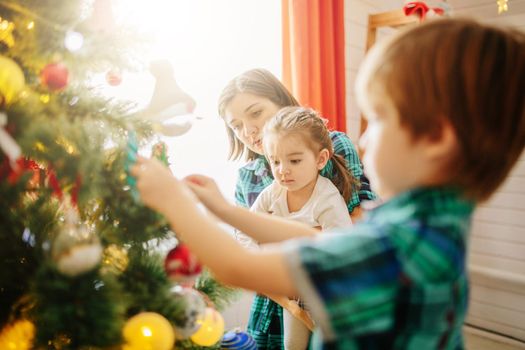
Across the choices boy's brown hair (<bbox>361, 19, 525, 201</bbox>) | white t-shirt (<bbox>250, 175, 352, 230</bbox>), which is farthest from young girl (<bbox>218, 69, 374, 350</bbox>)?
boy's brown hair (<bbox>361, 19, 525, 201</bbox>)

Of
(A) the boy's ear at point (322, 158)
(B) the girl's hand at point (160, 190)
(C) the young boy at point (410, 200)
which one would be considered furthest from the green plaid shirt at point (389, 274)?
(A) the boy's ear at point (322, 158)

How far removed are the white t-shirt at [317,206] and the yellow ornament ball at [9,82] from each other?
107 cm

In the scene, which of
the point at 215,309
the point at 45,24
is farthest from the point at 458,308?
the point at 45,24

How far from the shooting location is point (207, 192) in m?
0.84

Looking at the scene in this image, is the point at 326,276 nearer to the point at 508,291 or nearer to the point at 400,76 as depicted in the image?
the point at 400,76

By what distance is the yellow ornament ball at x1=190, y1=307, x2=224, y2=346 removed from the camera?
0.76 metres

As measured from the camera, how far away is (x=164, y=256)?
2.45 ft

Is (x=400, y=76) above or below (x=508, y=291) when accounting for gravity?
above

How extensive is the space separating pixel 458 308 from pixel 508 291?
2.40 metres

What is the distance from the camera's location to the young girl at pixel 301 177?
Answer: 4.96 ft

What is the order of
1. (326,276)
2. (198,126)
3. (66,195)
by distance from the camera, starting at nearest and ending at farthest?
(326,276) → (66,195) → (198,126)

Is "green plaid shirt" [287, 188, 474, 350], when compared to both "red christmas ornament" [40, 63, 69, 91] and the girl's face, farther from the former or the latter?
the girl's face

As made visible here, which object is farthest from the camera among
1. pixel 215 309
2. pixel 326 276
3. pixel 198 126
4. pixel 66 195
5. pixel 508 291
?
pixel 508 291

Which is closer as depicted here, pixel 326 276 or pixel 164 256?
pixel 326 276
